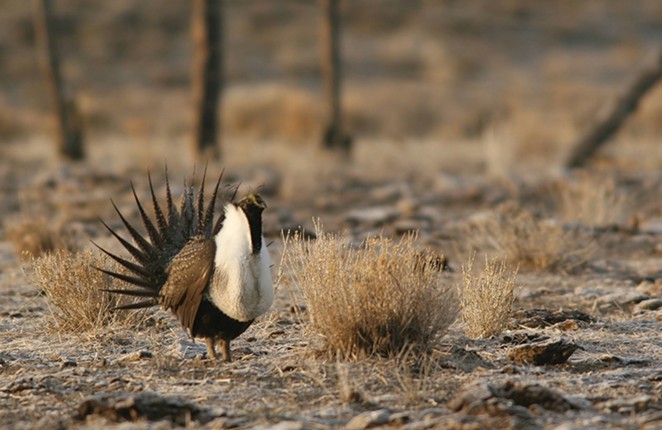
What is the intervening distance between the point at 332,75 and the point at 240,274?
38.8 feet

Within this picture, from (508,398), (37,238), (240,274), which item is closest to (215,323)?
(240,274)

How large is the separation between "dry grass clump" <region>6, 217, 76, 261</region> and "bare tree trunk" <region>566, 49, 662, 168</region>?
6861mm

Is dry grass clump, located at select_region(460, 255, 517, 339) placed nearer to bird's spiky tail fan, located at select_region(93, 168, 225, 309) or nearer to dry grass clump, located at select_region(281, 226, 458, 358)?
dry grass clump, located at select_region(281, 226, 458, 358)

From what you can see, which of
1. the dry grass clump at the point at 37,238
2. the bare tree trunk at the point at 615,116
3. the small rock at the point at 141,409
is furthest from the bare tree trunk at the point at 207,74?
the small rock at the point at 141,409

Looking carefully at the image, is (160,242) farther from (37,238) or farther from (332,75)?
(332,75)

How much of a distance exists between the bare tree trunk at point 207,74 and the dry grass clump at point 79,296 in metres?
7.71

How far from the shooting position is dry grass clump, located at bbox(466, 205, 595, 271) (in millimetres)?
7547

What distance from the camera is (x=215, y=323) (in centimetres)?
484

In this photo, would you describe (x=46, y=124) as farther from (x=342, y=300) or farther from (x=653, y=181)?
(x=342, y=300)

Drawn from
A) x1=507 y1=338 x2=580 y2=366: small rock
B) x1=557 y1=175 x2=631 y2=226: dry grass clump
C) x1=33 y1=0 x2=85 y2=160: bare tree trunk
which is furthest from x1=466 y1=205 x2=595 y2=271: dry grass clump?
x1=33 y1=0 x2=85 y2=160: bare tree trunk

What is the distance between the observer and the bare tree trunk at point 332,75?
1595 cm

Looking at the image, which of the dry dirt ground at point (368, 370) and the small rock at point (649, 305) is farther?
the small rock at point (649, 305)

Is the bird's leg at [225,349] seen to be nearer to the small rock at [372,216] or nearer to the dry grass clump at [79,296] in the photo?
the dry grass clump at [79,296]

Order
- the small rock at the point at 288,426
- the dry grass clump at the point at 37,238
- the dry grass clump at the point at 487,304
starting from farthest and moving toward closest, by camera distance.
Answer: the dry grass clump at the point at 37,238 < the dry grass clump at the point at 487,304 < the small rock at the point at 288,426
